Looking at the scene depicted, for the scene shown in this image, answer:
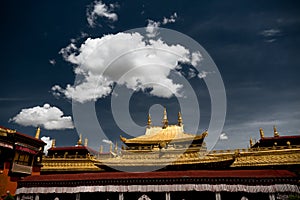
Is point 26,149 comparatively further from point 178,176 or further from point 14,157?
point 178,176

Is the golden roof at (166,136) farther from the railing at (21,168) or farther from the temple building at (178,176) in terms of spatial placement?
the railing at (21,168)

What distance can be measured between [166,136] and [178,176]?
10.5m

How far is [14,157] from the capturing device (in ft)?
75.3

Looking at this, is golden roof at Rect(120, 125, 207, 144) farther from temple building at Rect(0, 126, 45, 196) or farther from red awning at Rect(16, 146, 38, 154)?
temple building at Rect(0, 126, 45, 196)

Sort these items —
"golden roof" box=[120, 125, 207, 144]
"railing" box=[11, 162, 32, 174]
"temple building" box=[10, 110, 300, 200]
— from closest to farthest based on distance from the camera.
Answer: "temple building" box=[10, 110, 300, 200]
"railing" box=[11, 162, 32, 174]
"golden roof" box=[120, 125, 207, 144]

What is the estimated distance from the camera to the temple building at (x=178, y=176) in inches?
663

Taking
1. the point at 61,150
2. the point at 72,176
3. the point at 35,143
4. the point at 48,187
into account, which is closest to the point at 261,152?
the point at 72,176

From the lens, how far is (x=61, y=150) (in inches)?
1465

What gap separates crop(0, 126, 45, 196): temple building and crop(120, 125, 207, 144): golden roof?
11.2 meters

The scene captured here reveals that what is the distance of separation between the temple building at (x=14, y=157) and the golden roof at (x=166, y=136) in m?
11.2

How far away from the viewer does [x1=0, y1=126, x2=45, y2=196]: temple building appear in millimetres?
21828

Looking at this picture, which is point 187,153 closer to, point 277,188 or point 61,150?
point 277,188

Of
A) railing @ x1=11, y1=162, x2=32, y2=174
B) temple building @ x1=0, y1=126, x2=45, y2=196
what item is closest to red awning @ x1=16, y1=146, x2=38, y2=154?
temple building @ x1=0, y1=126, x2=45, y2=196

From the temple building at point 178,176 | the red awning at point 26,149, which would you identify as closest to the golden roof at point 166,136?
the temple building at point 178,176
